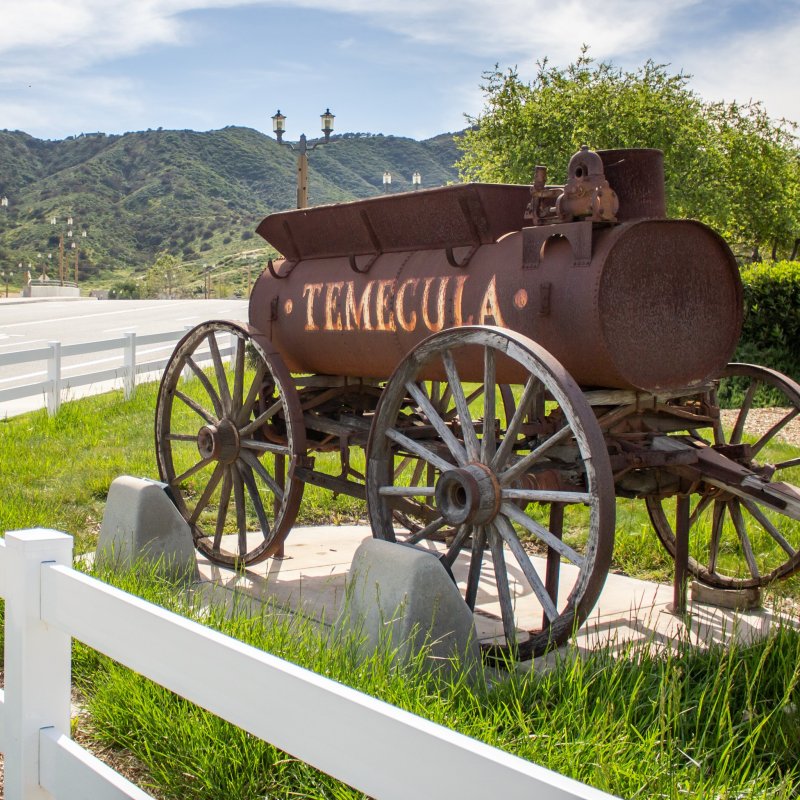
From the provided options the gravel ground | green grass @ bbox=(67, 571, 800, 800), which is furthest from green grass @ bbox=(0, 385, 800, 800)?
the gravel ground

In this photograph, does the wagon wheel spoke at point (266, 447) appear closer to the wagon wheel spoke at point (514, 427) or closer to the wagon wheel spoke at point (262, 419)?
the wagon wheel spoke at point (262, 419)

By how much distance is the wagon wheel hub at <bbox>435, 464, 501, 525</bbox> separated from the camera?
4.09m

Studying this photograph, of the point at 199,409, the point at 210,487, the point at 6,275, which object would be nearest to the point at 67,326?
the point at 199,409

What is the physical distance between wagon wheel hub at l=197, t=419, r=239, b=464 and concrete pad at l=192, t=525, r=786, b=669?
678mm

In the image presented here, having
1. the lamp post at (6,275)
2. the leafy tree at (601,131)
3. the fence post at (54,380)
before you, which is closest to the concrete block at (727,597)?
the fence post at (54,380)

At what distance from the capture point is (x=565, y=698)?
318 centimetres

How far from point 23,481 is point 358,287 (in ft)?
12.3

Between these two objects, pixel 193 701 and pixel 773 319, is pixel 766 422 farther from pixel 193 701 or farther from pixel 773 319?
pixel 193 701

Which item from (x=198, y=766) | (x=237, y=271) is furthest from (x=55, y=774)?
(x=237, y=271)

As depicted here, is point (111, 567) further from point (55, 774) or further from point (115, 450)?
point (115, 450)

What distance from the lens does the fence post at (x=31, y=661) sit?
2600mm

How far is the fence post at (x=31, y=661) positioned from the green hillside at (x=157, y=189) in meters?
85.0

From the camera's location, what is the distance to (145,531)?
5129 mm

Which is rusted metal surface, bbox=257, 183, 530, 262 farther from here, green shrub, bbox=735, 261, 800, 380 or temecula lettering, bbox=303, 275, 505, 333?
green shrub, bbox=735, 261, 800, 380
